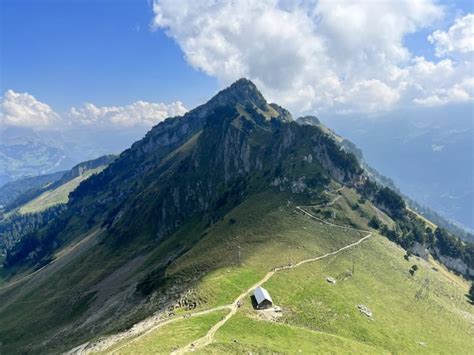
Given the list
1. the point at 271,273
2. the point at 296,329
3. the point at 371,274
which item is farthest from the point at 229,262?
the point at 371,274

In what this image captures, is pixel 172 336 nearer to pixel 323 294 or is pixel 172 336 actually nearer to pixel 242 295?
pixel 242 295

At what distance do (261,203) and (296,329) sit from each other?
90236 mm

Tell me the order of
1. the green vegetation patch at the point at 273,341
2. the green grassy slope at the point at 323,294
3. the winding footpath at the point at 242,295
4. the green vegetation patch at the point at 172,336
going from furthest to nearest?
the green grassy slope at the point at 323,294
the winding footpath at the point at 242,295
the green vegetation patch at the point at 273,341
the green vegetation patch at the point at 172,336

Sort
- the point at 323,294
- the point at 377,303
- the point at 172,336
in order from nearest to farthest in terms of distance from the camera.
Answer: the point at 172,336
the point at 323,294
the point at 377,303

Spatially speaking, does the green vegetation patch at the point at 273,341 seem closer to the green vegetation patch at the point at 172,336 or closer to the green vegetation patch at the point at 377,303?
the green vegetation patch at the point at 172,336

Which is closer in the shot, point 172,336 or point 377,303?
point 172,336

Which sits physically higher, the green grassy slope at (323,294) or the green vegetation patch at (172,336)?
the green grassy slope at (323,294)

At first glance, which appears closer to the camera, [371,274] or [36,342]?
[371,274]

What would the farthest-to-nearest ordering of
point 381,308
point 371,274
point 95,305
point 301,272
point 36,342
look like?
1. point 95,305
2. point 36,342
3. point 371,274
4. point 301,272
5. point 381,308

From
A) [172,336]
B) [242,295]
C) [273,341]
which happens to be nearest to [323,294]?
[242,295]

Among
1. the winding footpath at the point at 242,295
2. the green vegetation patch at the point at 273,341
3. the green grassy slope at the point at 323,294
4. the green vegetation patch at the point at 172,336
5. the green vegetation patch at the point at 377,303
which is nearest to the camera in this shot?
the green vegetation patch at the point at 172,336

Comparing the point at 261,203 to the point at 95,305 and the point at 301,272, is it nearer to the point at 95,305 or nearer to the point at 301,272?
the point at 301,272

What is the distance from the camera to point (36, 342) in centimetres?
13388

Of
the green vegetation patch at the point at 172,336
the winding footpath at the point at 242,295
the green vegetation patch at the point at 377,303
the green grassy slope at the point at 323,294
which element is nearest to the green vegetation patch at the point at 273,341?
the green grassy slope at the point at 323,294
